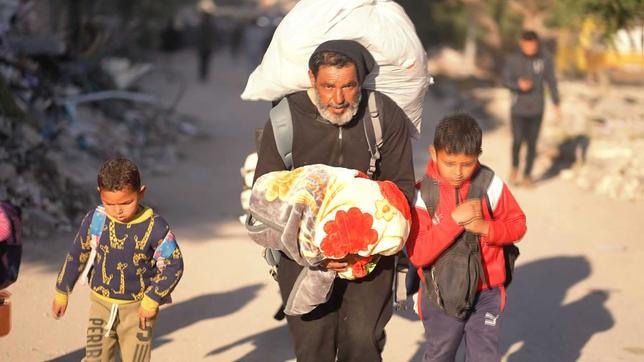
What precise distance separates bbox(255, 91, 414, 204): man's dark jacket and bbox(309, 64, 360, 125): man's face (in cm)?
8

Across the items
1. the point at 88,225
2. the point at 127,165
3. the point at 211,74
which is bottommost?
the point at 211,74

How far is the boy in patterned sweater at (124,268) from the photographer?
4430mm

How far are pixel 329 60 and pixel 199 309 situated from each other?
128 inches

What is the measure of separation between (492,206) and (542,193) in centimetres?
762

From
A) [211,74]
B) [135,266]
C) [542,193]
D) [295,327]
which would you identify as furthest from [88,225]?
[211,74]

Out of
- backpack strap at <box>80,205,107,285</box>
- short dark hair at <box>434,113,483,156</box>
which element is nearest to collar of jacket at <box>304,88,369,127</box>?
short dark hair at <box>434,113,483,156</box>

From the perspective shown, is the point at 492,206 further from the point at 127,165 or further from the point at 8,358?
the point at 8,358

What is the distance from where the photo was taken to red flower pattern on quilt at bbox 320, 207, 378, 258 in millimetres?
3951

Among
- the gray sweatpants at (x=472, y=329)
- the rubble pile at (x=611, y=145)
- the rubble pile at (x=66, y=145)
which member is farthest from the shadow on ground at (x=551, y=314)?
the rubble pile at (x=66, y=145)

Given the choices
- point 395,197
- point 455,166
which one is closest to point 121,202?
point 395,197

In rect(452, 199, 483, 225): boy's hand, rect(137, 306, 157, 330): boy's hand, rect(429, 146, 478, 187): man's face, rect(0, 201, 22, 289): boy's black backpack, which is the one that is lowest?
rect(137, 306, 157, 330): boy's hand

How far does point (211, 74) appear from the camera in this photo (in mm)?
28469

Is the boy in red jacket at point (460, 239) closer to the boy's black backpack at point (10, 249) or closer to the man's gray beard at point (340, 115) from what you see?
the man's gray beard at point (340, 115)

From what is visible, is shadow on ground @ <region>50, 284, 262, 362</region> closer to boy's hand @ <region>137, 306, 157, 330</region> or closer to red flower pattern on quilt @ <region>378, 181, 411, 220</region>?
boy's hand @ <region>137, 306, 157, 330</region>
